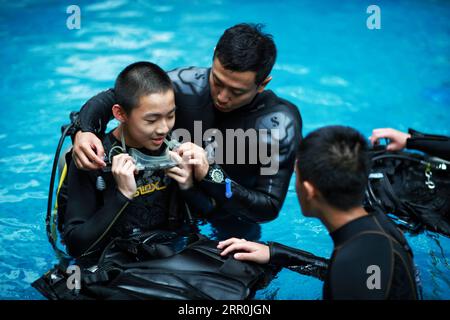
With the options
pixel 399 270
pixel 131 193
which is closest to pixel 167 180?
pixel 131 193

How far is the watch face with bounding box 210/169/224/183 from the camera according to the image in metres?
2.81

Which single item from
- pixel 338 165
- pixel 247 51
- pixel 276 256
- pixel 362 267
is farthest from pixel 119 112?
pixel 362 267

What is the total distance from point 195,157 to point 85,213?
628 mm

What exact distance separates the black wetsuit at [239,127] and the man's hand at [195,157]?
166 millimetres

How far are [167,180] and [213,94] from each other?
584mm

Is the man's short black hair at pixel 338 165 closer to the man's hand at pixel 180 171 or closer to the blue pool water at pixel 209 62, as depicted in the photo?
the man's hand at pixel 180 171

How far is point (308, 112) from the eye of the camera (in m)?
5.78

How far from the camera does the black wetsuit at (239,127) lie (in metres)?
2.99

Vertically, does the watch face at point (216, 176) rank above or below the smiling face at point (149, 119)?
below

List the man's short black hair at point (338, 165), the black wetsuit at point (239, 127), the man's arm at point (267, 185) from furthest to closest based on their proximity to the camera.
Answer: the black wetsuit at point (239, 127), the man's arm at point (267, 185), the man's short black hair at point (338, 165)

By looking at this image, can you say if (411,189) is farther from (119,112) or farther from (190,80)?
(119,112)

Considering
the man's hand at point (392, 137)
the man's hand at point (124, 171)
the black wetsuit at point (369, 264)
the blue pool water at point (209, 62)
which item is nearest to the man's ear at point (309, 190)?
the black wetsuit at point (369, 264)

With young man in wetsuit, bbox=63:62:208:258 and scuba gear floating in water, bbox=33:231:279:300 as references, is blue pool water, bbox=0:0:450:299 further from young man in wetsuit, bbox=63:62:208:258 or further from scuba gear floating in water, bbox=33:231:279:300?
scuba gear floating in water, bbox=33:231:279:300
